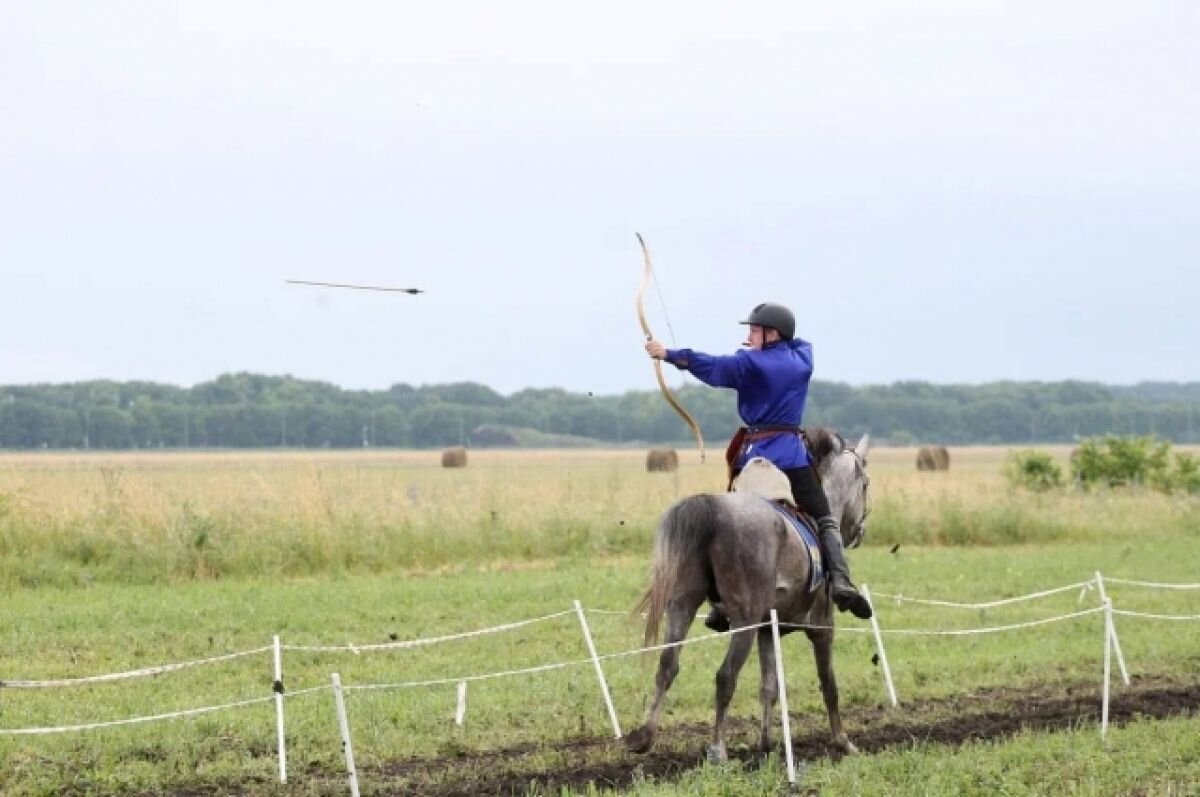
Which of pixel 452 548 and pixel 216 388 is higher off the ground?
pixel 216 388

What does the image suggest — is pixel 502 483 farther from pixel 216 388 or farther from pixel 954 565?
pixel 216 388

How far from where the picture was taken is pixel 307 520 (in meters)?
20.5

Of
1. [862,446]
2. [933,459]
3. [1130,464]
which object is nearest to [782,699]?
[862,446]

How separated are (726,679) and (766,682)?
1.77 feet

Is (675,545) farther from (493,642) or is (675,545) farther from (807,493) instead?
(493,642)

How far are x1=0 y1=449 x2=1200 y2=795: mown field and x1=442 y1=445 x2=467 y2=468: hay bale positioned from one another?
2519 centimetres

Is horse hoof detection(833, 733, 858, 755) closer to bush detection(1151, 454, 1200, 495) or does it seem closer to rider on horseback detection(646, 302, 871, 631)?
rider on horseback detection(646, 302, 871, 631)

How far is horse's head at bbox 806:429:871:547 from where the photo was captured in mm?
10656

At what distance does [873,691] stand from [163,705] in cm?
552

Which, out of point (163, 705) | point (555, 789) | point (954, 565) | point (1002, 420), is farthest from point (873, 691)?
point (1002, 420)

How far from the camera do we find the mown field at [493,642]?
950 centimetres

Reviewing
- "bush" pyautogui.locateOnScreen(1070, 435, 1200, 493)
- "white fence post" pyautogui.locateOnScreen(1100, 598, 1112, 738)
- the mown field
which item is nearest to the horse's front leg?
the mown field

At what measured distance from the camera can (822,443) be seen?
10758 millimetres

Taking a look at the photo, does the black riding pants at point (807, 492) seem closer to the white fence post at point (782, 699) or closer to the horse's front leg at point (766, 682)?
the white fence post at point (782, 699)
